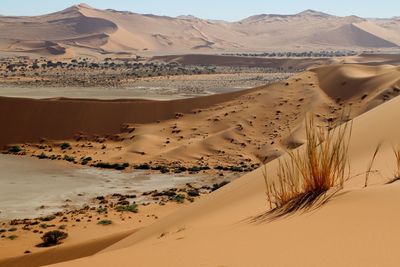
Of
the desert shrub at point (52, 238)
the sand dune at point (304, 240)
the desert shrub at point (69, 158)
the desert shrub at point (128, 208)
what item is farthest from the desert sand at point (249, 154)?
the desert shrub at point (128, 208)

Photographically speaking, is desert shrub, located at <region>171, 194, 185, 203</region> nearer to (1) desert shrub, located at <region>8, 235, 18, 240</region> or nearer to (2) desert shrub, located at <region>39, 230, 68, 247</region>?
(2) desert shrub, located at <region>39, 230, 68, 247</region>

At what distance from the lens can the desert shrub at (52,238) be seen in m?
11.5

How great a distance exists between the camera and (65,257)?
380 inches

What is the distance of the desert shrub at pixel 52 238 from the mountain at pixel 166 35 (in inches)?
3830

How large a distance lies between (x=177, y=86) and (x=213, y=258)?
46.1m

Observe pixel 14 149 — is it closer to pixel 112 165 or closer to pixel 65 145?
pixel 65 145

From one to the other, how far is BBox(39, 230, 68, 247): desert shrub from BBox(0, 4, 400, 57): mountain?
97.3 m

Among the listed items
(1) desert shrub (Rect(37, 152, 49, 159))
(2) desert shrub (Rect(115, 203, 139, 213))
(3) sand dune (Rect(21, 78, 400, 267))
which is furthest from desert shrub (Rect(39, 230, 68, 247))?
(1) desert shrub (Rect(37, 152, 49, 159))

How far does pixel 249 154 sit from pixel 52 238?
1435cm

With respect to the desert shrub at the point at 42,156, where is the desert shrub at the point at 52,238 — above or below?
below

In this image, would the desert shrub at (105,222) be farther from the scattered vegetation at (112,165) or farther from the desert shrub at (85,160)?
the desert shrub at (85,160)

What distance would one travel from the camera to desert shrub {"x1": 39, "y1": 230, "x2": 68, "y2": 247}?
1154 centimetres

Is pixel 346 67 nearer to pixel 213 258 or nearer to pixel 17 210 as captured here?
pixel 17 210

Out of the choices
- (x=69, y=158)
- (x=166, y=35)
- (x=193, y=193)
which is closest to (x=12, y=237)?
(x=193, y=193)
